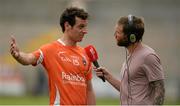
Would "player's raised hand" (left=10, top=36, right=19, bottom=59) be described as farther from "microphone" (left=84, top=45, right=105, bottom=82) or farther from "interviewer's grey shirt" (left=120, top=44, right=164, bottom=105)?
"interviewer's grey shirt" (left=120, top=44, right=164, bottom=105)

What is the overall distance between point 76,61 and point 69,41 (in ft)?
1.03

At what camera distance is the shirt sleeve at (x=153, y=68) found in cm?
1019

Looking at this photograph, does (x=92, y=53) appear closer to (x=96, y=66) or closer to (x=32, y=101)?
(x=96, y=66)

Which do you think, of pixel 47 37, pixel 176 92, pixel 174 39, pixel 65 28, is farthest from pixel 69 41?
pixel 174 39

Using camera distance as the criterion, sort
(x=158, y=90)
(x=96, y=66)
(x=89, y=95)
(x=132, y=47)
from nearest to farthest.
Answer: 1. (x=158, y=90)
2. (x=132, y=47)
3. (x=96, y=66)
4. (x=89, y=95)

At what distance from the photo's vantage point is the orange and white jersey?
11.4m

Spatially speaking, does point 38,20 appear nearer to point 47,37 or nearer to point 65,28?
point 47,37

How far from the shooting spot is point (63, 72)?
11430mm

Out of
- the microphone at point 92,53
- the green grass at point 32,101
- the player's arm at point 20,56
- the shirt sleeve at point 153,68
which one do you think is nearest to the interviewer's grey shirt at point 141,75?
the shirt sleeve at point 153,68

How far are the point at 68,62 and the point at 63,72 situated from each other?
16 centimetres

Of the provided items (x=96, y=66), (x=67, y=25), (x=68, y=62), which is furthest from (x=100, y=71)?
(x=67, y=25)

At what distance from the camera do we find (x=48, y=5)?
4241 centimetres

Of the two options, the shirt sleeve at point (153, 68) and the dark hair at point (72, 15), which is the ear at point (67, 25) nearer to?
the dark hair at point (72, 15)

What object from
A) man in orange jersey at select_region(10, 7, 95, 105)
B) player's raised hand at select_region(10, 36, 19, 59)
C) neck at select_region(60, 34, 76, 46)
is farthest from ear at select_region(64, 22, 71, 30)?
player's raised hand at select_region(10, 36, 19, 59)
